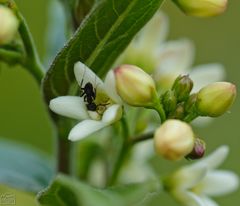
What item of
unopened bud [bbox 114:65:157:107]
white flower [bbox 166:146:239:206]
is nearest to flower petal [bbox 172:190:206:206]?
white flower [bbox 166:146:239:206]

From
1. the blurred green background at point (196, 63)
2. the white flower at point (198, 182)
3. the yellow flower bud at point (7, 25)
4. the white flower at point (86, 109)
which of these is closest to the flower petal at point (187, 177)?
the white flower at point (198, 182)

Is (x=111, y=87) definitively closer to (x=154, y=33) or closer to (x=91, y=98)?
(x=91, y=98)

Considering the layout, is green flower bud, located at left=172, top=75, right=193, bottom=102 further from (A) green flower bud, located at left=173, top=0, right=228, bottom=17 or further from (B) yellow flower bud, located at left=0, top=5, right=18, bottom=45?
(B) yellow flower bud, located at left=0, top=5, right=18, bottom=45

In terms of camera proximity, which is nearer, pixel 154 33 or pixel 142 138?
pixel 142 138

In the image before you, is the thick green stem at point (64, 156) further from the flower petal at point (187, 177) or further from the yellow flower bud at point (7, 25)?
the yellow flower bud at point (7, 25)

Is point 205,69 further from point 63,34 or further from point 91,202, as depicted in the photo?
point 91,202

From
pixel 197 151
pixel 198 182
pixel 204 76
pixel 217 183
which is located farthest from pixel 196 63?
pixel 197 151
